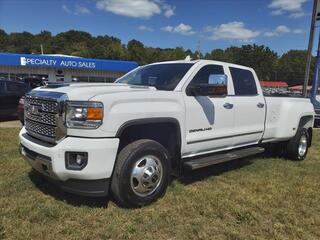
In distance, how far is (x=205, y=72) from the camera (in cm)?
563

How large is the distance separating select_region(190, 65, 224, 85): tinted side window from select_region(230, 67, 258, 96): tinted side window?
1.26ft

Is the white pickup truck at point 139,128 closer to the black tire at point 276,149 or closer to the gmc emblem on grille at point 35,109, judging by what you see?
the gmc emblem on grille at point 35,109

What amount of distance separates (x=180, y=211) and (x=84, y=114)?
1.70 meters

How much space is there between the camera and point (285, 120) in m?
7.23

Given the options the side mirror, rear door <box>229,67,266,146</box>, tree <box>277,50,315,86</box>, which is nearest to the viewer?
the side mirror

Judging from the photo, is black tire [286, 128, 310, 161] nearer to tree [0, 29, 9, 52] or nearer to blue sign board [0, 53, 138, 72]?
blue sign board [0, 53, 138, 72]

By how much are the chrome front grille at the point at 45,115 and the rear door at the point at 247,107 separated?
9.76 ft

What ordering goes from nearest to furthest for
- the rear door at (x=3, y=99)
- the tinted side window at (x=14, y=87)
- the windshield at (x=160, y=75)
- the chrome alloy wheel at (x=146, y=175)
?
the chrome alloy wheel at (x=146, y=175)
the windshield at (x=160, y=75)
the rear door at (x=3, y=99)
the tinted side window at (x=14, y=87)

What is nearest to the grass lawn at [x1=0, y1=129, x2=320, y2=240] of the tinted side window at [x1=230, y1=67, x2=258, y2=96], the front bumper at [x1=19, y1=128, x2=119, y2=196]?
the front bumper at [x1=19, y1=128, x2=119, y2=196]

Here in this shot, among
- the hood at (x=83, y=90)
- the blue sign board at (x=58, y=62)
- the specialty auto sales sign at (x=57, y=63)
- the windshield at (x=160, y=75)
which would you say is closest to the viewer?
the hood at (x=83, y=90)

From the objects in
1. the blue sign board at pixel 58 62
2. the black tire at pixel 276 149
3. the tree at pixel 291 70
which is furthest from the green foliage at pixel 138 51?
the black tire at pixel 276 149

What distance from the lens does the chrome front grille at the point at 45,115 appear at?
4066 mm

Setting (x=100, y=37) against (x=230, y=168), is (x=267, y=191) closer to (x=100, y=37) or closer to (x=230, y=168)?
(x=230, y=168)

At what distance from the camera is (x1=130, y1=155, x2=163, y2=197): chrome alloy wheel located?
4.39 meters
